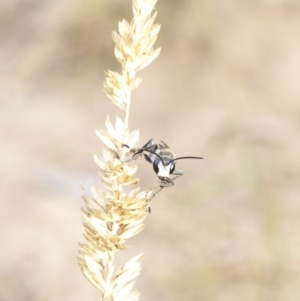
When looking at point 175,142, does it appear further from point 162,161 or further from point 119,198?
point 119,198

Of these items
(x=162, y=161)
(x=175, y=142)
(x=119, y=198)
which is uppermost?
(x=175, y=142)

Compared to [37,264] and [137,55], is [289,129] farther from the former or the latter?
[137,55]

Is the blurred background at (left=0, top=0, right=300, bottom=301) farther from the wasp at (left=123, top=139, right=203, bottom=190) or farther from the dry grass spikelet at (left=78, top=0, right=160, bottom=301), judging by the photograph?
the dry grass spikelet at (left=78, top=0, right=160, bottom=301)

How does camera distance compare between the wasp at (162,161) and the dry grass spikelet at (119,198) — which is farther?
the wasp at (162,161)

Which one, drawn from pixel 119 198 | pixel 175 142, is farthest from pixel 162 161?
pixel 175 142

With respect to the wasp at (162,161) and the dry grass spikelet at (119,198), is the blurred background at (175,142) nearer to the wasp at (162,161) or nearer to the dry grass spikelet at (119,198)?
the wasp at (162,161)

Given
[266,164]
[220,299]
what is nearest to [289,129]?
[266,164]

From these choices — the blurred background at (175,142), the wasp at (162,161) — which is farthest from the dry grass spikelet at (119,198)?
the blurred background at (175,142)
